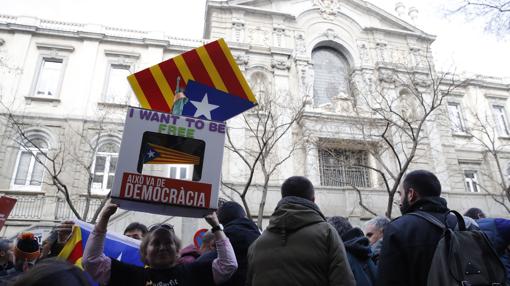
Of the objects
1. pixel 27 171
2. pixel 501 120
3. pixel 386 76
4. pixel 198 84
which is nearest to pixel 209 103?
pixel 198 84

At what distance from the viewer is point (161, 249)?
3.06 metres

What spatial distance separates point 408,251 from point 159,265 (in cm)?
198

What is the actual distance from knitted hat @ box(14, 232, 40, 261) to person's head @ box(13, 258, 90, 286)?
3.12 metres

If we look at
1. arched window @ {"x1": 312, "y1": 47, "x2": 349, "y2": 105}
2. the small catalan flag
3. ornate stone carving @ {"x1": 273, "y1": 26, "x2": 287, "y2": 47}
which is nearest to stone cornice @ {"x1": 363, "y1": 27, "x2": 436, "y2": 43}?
arched window @ {"x1": 312, "y1": 47, "x2": 349, "y2": 105}

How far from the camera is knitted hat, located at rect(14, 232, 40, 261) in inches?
164

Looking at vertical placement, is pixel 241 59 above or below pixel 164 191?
above

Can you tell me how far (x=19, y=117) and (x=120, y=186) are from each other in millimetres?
16628

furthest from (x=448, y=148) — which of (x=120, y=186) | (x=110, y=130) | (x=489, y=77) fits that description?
(x=120, y=186)

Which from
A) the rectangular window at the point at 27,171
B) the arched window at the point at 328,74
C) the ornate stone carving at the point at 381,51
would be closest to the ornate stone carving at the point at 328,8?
the arched window at the point at 328,74

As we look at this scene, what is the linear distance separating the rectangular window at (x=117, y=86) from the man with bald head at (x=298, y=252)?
15.8 meters

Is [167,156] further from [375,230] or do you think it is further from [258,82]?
[258,82]

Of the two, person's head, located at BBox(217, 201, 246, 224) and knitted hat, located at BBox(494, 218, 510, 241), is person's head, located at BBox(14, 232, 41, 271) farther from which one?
knitted hat, located at BBox(494, 218, 510, 241)

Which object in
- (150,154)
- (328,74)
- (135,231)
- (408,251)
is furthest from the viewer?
(328,74)

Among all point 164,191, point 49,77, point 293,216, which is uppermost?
point 49,77
